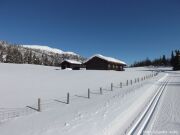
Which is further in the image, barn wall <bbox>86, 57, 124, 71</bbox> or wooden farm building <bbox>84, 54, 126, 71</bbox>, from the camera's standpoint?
barn wall <bbox>86, 57, 124, 71</bbox>

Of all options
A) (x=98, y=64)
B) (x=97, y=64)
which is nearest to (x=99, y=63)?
(x=98, y=64)

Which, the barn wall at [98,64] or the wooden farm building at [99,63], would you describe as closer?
the wooden farm building at [99,63]

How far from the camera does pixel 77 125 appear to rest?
9977 mm

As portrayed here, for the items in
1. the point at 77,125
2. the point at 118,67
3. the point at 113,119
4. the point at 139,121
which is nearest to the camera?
the point at 77,125

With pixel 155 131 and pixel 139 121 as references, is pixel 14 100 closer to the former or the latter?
pixel 139 121

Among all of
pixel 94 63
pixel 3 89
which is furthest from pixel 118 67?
pixel 3 89

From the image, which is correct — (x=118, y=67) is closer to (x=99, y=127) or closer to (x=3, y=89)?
(x=3, y=89)

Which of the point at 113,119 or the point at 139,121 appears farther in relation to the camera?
the point at 139,121

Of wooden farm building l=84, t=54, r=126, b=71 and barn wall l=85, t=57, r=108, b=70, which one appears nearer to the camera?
wooden farm building l=84, t=54, r=126, b=71

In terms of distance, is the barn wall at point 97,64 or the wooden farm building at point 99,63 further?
the barn wall at point 97,64

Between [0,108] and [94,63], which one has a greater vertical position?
[94,63]

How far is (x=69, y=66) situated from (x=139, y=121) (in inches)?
2617

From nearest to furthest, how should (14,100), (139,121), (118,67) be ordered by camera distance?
1. (139,121)
2. (14,100)
3. (118,67)

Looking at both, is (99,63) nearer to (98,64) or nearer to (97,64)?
(98,64)
